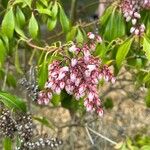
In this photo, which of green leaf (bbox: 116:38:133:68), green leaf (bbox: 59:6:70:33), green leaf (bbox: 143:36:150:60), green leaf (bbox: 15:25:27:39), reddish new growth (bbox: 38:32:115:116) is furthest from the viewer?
green leaf (bbox: 59:6:70:33)

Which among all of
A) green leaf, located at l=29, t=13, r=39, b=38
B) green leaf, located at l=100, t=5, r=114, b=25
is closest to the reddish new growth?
green leaf, located at l=29, t=13, r=39, b=38

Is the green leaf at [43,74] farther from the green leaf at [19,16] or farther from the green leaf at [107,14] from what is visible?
the green leaf at [107,14]

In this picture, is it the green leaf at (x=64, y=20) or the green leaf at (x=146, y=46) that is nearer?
the green leaf at (x=146, y=46)

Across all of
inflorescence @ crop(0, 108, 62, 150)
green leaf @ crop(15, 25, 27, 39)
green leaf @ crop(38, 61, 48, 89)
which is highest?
green leaf @ crop(15, 25, 27, 39)

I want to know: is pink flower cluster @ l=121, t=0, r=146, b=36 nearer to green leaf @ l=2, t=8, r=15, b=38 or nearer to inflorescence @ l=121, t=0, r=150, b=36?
inflorescence @ l=121, t=0, r=150, b=36

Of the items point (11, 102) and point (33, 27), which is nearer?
point (11, 102)

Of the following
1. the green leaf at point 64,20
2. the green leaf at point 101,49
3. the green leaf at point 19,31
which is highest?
the green leaf at point 64,20

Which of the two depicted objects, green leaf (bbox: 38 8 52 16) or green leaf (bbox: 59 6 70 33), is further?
green leaf (bbox: 59 6 70 33)

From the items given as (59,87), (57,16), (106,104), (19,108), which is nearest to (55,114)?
(106,104)

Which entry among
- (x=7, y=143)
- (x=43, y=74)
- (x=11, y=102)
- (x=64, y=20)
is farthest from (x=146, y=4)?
(x=7, y=143)

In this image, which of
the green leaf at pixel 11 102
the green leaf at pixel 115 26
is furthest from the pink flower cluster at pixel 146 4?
the green leaf at pixel 11 102

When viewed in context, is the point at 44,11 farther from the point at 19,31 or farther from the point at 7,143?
the point at 7,143
